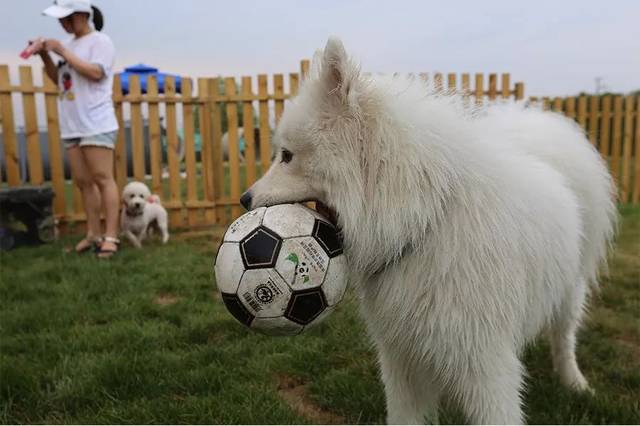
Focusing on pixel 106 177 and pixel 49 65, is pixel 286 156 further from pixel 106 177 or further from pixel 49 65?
pixel 49 65

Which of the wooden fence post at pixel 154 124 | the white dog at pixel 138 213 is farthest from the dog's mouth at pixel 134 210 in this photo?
the wooden fence post at pixel 154 124

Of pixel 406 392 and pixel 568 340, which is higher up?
pixel 406 392

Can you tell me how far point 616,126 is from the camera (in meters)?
9.63

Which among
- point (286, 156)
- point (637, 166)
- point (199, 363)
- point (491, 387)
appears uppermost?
point (286, 156)

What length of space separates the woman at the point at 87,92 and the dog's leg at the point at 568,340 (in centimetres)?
455

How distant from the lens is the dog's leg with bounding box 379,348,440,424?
216 centimetres

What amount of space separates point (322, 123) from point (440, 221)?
53cm

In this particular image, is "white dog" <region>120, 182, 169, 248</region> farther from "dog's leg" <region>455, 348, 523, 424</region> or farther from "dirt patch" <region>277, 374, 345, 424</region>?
"dog's leg" <region>455, 348, 523, 424</region>

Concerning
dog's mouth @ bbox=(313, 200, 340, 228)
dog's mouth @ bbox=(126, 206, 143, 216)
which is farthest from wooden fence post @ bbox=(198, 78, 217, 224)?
dog's mouth @ bbox=(313, 200, 340, 228)

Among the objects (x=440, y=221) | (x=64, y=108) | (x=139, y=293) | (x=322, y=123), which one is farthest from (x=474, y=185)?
(x=64, y=108)

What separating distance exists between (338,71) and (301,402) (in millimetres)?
1805

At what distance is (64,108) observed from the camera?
18.3 ft

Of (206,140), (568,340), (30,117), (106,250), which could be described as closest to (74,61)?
(106,250)

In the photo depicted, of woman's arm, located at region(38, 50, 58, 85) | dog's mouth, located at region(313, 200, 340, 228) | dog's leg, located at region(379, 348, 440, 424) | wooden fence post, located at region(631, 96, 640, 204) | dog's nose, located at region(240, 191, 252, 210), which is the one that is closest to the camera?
dog's mouth, located at region(313, 200, 340, 228)
